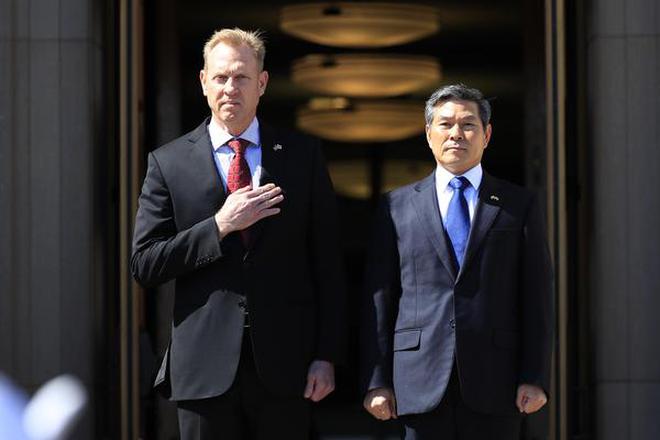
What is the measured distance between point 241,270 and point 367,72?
24.5 feet

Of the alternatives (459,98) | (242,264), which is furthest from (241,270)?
(459,98)

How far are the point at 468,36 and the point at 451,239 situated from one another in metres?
8.57

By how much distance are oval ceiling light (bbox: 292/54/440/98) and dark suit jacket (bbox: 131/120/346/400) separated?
705cm

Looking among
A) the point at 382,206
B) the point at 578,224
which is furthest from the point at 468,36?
the point at 382,206

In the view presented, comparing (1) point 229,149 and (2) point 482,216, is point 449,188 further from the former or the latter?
(1) point 229,149

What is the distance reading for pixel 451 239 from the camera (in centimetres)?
535

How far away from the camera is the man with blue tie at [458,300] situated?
5227 millimetres

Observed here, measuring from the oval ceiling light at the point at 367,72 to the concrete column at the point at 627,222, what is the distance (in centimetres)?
526

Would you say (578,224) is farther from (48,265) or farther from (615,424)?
(48,265)

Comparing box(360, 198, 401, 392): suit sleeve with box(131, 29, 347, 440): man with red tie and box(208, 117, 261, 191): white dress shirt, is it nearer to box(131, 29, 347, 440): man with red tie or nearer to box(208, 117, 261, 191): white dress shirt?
box(131, 29, 347, 440): man with red tie

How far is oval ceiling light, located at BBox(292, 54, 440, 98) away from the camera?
12.4 meters

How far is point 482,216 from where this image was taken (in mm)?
5336

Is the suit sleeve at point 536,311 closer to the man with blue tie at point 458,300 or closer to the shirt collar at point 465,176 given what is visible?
the man with blue tie at point 458,300

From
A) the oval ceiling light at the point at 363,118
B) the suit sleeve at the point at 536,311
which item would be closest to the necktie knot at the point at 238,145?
the suit sleeve at the point at 536,311
